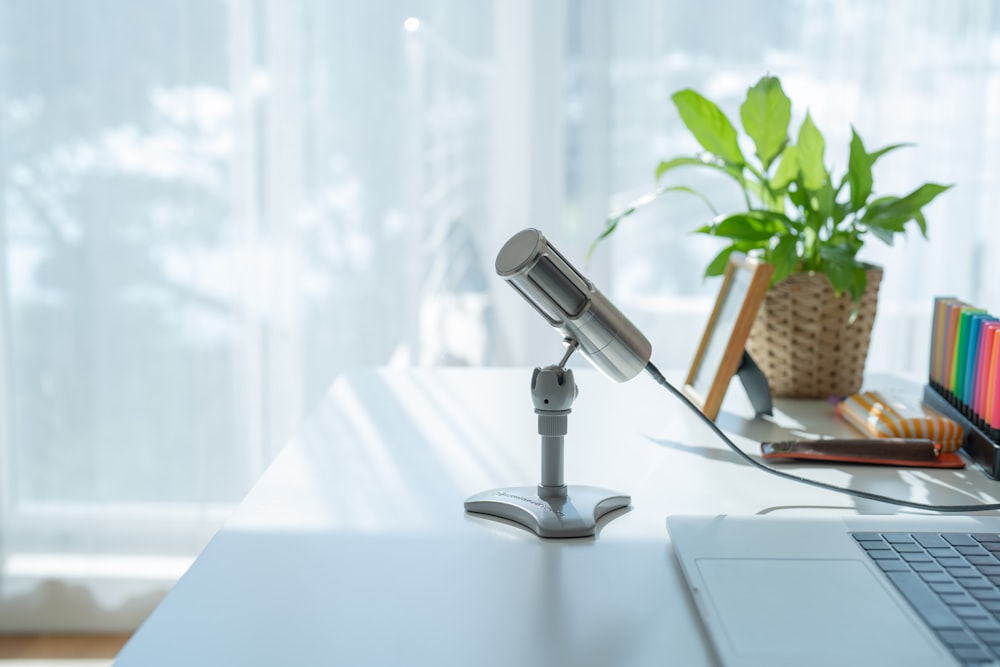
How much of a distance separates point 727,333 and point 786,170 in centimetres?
26

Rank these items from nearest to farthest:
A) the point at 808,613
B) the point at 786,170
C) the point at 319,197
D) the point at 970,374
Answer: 1. the point at 808,613
2. the point at 970,374
3. the point at 786,170
4. the point at 319,197

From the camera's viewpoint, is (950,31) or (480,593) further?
(950,31)

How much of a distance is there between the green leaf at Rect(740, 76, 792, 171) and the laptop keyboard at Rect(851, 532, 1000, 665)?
644 millimetres

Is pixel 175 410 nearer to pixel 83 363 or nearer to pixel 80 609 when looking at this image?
pixel 83 363

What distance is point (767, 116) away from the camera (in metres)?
1.27

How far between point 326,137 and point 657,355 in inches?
35.9

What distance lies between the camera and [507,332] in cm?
226

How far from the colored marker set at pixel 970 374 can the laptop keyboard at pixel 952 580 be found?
0.28 m

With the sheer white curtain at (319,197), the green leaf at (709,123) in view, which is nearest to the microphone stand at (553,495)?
the green leaf at (709,123)

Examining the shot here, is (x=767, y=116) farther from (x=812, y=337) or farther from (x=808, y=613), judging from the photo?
(x=808, y=613)

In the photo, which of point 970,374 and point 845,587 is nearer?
point 845,587

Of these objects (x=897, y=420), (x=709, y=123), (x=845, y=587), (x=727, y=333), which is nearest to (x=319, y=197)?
(x=709, y=123)

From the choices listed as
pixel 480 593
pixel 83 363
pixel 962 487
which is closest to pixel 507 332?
pixel 83 363

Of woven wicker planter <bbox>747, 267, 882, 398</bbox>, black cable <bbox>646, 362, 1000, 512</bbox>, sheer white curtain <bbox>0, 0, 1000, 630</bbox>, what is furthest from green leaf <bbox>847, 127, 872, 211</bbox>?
sheer white curtain <bbox>0, 0, 1000, 630</bbox>
